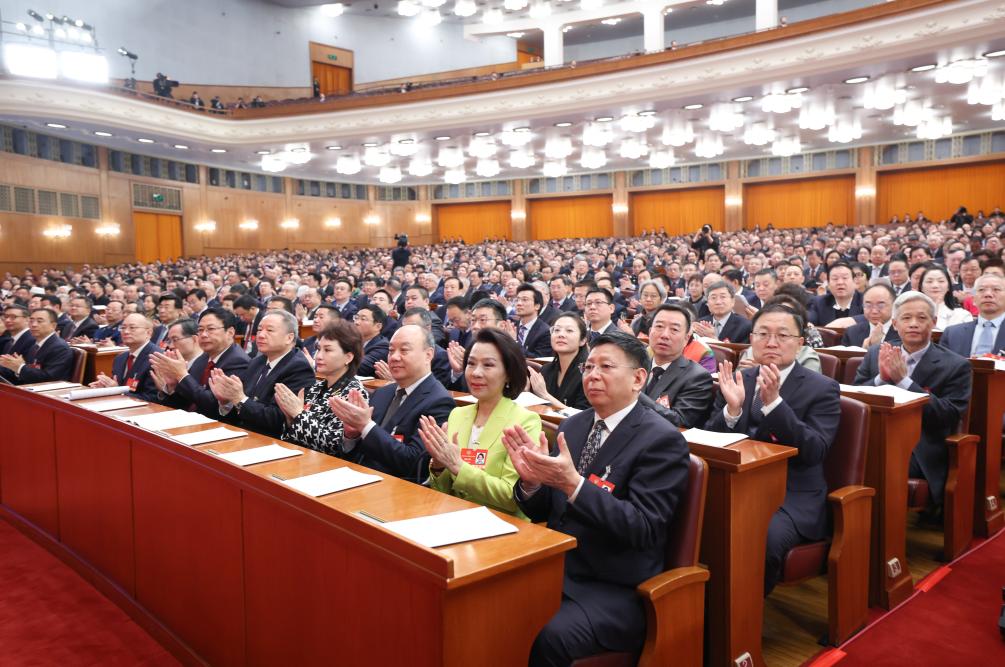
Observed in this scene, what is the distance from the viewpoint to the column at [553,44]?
1714cm

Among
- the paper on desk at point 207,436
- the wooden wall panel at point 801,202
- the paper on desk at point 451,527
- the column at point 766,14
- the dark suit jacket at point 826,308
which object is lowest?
the paper on desk at point 451,527

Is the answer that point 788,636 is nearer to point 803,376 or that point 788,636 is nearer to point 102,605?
point 803,376

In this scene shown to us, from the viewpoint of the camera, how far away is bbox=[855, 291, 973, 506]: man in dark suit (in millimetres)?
2820

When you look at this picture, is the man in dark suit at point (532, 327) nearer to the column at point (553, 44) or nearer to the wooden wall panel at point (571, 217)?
the column at point (553, 44)

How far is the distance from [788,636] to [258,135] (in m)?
15.7

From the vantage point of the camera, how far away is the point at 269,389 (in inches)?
122

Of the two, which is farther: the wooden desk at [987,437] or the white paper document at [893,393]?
the wooden desk at [987,437]

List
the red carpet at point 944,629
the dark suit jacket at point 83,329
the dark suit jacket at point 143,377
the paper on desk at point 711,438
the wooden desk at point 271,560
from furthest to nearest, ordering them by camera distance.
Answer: the dark suit jacket at point 83,329, the dark suit jacket at point 143,377, the red carpet at point 944,629, the paper on desk at point 711,438, the wooden desk at point 271,560

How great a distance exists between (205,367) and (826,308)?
14.4ft

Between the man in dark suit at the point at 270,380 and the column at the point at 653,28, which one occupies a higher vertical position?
the column at the point at 653,28

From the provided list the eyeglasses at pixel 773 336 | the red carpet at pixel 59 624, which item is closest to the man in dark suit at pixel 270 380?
the red carpet at pixel 59 624

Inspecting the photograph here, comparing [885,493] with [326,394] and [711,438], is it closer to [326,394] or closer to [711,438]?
[711,438]

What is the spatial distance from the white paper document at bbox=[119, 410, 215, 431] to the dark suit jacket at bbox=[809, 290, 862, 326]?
4.50m

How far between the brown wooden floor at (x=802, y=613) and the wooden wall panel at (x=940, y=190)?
1774 cm
